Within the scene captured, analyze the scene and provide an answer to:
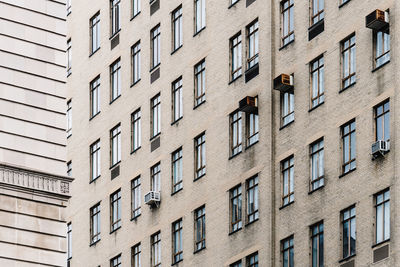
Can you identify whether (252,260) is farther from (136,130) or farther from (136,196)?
(136,130)

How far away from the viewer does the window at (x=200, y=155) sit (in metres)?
65.5

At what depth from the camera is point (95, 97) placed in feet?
249

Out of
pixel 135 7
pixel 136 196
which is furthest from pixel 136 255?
pixel 135 7

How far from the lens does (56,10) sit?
46.8 meters

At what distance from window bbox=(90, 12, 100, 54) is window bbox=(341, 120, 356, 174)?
72.5 feet

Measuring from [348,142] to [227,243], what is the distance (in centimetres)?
845

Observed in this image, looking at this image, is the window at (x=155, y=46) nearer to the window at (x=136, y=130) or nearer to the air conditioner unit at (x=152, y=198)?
the window at (x=136, y=130)

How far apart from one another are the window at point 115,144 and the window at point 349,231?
61.2ft

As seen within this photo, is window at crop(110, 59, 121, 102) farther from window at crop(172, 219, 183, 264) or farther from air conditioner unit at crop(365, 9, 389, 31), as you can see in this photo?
air conditioner unit at crop(365, 9, 389, 31)

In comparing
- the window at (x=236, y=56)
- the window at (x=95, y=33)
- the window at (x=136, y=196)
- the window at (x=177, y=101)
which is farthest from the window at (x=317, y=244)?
the window at (x=95, y=33)

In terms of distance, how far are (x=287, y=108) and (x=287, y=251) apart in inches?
218

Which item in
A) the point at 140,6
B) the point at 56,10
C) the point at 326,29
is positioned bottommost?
the point at 56,10

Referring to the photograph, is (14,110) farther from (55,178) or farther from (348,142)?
(348,142)

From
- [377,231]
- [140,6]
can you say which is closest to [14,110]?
[377,231]
